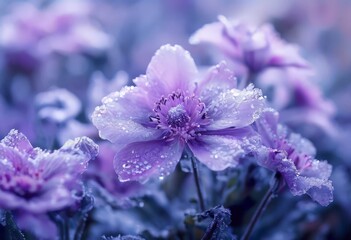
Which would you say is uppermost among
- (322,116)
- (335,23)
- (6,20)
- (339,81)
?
(335,23)

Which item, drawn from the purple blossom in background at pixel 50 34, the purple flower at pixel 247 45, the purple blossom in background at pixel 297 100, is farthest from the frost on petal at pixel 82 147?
the purple blossom in background at pixel 50 34

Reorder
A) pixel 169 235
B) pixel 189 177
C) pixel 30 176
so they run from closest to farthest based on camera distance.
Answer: pixel 30 176, pixel 169 235, pixel 189 177

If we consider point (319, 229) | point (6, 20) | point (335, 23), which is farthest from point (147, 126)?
point (335, 23)

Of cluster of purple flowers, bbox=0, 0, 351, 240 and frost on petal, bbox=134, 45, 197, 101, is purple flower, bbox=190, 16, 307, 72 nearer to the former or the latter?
cluster of purple flowers, bbox=0, 0, 351, 240

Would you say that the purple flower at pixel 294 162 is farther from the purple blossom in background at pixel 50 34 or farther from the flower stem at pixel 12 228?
the purple blossom in background at pixel 50 34

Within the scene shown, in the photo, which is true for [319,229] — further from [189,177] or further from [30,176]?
[30,176]

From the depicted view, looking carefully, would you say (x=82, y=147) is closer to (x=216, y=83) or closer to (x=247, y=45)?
(x=216, y=83)

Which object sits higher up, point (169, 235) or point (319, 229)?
point (319, 229)
